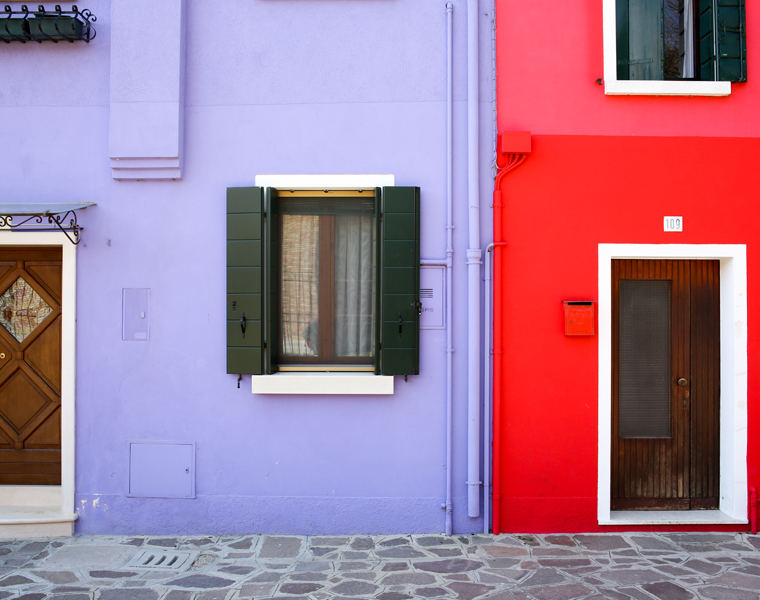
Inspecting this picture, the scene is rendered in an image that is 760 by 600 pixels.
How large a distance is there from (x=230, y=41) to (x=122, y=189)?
1.65 metres

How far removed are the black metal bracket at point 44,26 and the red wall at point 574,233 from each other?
4.02 m

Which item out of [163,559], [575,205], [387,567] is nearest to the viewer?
[387,567]

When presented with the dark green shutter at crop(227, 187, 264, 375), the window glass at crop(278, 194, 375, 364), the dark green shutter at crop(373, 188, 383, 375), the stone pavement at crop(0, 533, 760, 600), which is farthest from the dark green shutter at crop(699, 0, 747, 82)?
the dark green shutter at crop(227, 187, 264, 375)

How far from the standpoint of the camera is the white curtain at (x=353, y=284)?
16.1 feet

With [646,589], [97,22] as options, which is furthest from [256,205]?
[646,589]

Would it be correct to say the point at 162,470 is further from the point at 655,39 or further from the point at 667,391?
the point at 655,39

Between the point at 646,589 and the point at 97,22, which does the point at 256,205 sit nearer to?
the point at 97,22

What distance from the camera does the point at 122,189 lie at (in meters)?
4.75

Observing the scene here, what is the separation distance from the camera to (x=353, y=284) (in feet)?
16.1

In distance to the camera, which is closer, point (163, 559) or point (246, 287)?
point (163, 559)

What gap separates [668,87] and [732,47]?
27.6 inches

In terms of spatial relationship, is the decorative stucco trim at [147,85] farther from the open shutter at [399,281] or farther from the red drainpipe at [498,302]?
the red drainpipe at [498,302]

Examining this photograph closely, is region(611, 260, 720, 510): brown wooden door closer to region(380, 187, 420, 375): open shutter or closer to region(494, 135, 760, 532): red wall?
region(494, 135, 760, 532): red wall

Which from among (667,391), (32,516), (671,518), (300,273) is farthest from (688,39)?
(32,516)
